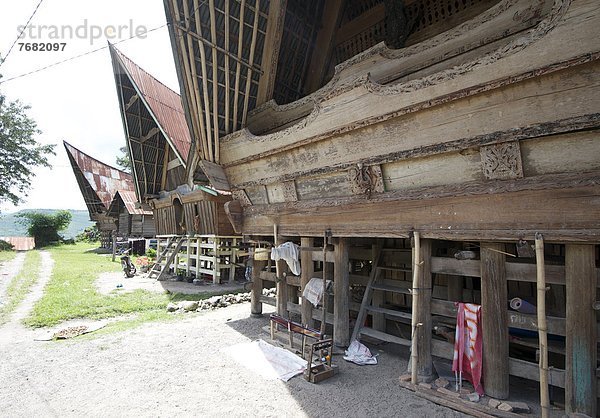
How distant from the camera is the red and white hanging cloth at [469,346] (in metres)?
3.98

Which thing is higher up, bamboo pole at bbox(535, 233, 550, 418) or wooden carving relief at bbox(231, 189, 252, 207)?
wooden carving relief at bbox(231, 189, 252, 207)

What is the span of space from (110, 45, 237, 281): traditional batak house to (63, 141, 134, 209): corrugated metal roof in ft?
47.0

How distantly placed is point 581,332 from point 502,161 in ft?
6.19

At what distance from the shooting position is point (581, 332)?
10.7 ft

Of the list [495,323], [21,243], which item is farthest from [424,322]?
[21,243]

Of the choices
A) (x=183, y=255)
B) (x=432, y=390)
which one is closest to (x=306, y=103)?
(x=432, y=390)

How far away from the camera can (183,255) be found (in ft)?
51.0

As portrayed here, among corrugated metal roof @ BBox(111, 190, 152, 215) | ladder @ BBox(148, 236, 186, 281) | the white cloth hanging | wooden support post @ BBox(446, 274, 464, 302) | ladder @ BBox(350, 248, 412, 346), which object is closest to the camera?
wooden support post @ BBox(446, 274, 464, 302)

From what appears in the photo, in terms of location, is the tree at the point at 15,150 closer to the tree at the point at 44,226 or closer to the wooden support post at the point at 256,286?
the tree at the point at 44,226

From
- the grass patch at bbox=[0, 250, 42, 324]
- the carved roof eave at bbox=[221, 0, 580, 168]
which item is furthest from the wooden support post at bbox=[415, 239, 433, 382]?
the grass patch at bbox=[0, 250, 42, 324]

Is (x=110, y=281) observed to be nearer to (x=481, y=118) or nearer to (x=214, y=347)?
(x=214, y=347)

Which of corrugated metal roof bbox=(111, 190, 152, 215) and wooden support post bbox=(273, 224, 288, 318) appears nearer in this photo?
wooden support post bbox=(273, 224, 288, 318)

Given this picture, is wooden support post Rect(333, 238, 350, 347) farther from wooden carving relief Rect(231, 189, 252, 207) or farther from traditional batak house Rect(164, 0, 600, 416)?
wooden carving relief Rect(231, 189, 252, 207)

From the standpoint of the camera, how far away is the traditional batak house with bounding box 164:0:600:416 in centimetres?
324
